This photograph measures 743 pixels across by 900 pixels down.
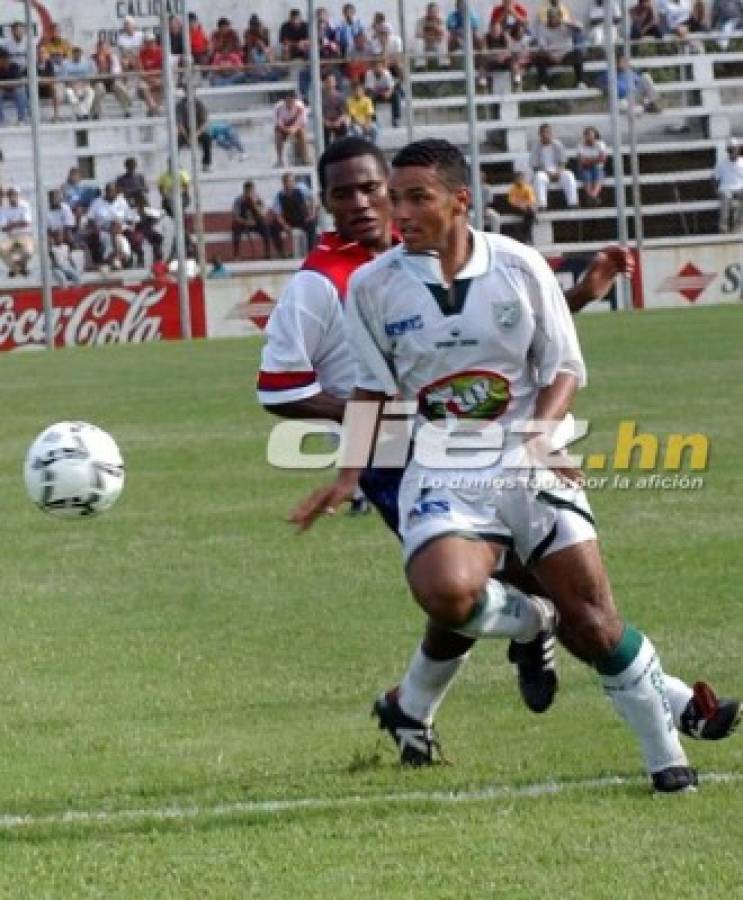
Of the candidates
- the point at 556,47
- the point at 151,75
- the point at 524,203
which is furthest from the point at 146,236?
the point at 556,47

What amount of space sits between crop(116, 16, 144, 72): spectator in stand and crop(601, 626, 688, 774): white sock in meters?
37.0

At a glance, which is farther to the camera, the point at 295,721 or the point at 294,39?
the point at 294,39

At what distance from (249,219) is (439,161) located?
32996 mm

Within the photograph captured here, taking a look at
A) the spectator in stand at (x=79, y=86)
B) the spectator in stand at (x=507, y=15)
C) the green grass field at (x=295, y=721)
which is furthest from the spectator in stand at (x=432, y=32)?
the green grass field at (x=295, y=721)

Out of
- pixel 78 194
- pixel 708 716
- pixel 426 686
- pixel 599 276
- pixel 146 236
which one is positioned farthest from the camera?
pixel 78 194

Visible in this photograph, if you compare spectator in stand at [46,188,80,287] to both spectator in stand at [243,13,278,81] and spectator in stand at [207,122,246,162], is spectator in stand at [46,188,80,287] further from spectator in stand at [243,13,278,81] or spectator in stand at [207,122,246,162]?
spectator in stand at [243,13,278,81]

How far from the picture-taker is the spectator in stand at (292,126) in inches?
1633

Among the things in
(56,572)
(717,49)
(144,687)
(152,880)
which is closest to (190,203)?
(717,49)

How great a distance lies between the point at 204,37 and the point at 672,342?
59.1 ft

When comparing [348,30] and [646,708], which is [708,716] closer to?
[646,708]

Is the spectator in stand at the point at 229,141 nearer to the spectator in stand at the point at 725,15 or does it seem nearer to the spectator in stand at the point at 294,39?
the spectator in stand at the point at 294,39

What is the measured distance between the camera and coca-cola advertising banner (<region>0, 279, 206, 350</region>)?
37.9m

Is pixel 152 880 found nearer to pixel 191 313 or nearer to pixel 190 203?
pixel 191 313

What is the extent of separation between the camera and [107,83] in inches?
1662
